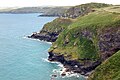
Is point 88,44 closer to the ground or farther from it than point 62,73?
farther from it

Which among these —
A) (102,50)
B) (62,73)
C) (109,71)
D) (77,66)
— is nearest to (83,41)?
(102,50)

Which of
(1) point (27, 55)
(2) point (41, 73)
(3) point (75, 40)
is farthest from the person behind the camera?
(1) point (27, 55)

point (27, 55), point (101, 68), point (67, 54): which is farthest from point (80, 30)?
point (101, 68)

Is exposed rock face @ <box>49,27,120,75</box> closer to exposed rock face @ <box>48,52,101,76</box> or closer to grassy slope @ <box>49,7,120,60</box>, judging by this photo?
exposed rock face @ <box>48,52,101,76</box>

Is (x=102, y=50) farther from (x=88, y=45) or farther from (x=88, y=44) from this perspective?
(x=88, y=44)

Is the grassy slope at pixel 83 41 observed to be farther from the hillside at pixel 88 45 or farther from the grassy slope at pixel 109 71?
the grassy slope at pixel 109 71

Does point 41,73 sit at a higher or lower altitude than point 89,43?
lower

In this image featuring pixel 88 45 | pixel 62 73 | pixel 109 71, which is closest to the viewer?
pixel 109 71

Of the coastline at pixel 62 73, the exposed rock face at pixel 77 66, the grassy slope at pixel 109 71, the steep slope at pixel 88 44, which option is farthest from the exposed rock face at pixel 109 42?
the grassy slope at pixel 109 71

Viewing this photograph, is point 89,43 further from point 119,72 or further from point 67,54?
point 119,72
